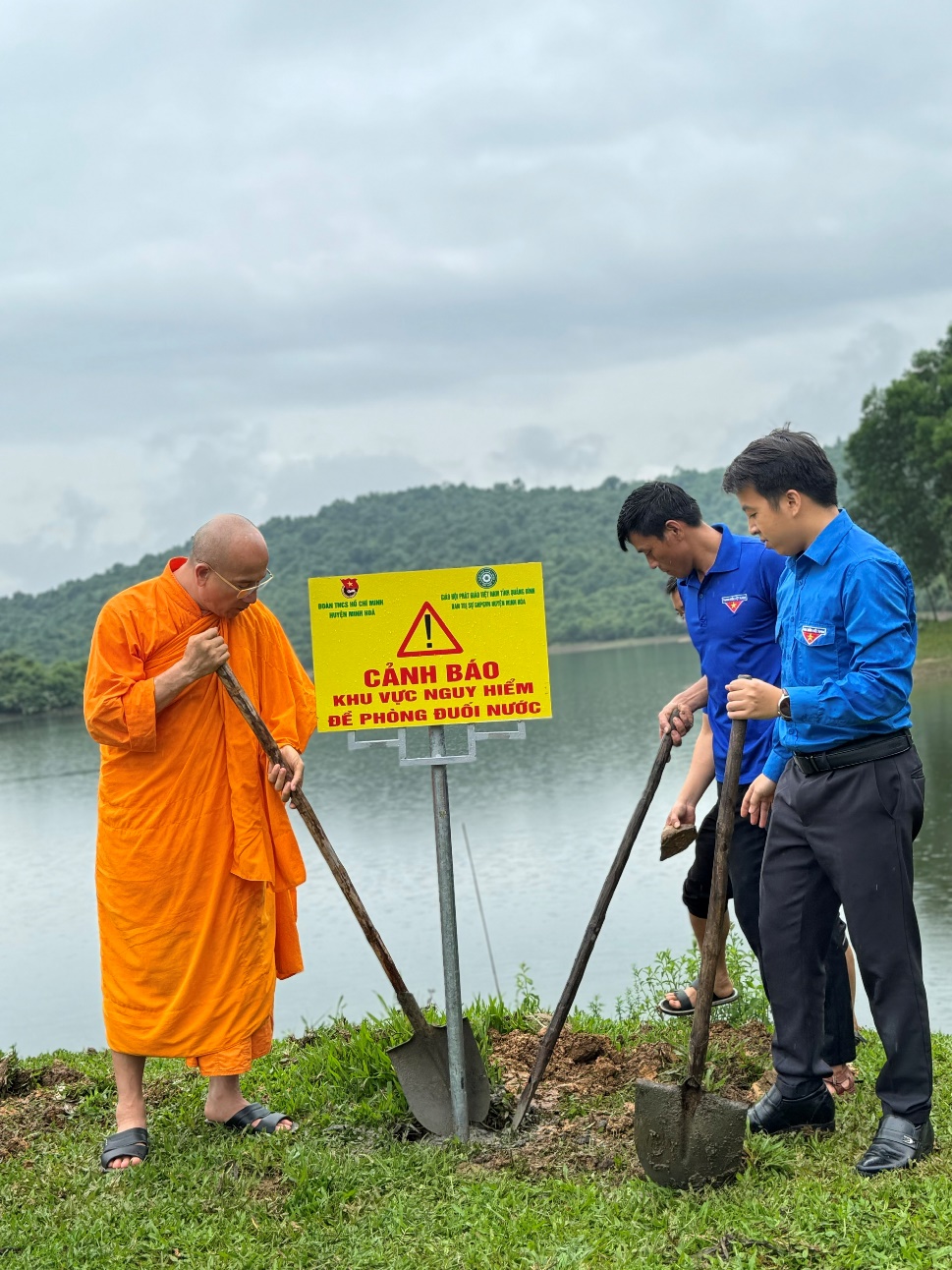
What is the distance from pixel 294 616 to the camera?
2470 inches

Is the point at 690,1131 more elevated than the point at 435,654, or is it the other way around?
the point at 435,654

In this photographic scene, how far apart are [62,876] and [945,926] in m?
9.98

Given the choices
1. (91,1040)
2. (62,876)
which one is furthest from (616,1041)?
(62,876)

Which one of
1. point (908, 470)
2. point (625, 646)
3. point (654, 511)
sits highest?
point (908, 470)

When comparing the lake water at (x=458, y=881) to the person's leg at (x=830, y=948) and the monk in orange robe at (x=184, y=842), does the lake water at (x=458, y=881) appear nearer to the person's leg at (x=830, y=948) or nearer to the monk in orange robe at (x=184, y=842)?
the monk in orange robe at (x=184, y=842)

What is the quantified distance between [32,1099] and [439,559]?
74350 millimetres

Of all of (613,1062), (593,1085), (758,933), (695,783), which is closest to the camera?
(758,933)

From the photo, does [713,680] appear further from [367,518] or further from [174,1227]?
[367,518]

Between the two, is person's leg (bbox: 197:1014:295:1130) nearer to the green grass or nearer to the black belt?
the black belt

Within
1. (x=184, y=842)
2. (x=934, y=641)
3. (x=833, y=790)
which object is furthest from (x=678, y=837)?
(x=934, y=641)

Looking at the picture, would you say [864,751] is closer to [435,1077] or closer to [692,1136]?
[692,1136]

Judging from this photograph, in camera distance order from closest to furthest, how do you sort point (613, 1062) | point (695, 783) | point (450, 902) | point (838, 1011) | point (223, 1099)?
point (838, 1011) → point (450, 902) → point (223, 1099) → point (613, 1062) → point (695, 783)

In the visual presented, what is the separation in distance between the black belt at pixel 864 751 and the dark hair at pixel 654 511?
1.00 m

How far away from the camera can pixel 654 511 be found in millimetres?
4090
